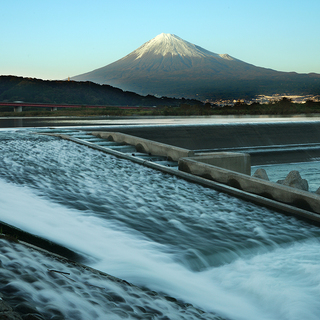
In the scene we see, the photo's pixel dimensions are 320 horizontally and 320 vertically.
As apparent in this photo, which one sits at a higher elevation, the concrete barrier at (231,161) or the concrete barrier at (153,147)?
the concrete barrier at (153,147)

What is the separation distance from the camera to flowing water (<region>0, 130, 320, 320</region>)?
402 cm

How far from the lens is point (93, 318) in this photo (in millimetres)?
2969

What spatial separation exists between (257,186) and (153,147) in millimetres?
5606

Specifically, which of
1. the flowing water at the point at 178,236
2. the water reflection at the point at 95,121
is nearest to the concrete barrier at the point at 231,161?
the flowing water at the point at 178,236

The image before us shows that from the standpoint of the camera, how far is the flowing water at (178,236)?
13.2ft

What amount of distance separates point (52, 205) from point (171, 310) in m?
3.47

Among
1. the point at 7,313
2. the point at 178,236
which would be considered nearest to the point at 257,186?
the point at 178,236

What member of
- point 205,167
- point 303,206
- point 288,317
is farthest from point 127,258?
point 205,167

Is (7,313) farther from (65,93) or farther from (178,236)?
(65,93)

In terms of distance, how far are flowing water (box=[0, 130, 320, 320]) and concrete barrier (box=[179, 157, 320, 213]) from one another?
60 cm

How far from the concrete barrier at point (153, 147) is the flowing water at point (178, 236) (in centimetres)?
268

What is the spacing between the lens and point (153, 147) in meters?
12.8

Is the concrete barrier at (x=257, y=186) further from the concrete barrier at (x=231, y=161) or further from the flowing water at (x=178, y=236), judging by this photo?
the concrete barrier at (x=231, y=161)

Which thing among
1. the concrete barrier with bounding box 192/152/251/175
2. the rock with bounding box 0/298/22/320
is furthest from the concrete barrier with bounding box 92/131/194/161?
the rock with bounding box 0/298/22/320
